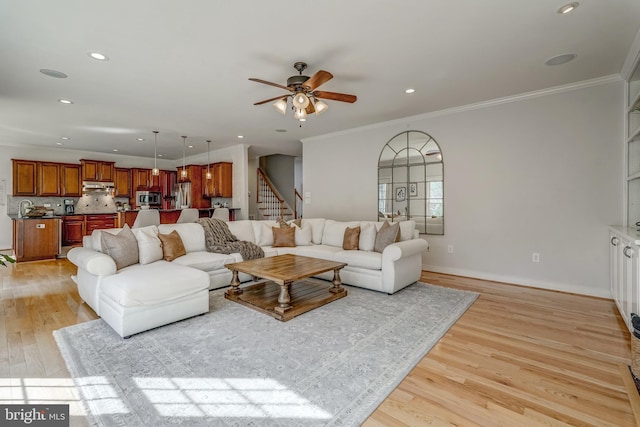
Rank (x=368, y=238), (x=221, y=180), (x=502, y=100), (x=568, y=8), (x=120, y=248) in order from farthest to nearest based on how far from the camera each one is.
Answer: (x=221, y=180)
(x=368, y=238)
(x=502, y=100)
(x=120, y=248)
(x=568, y=8)

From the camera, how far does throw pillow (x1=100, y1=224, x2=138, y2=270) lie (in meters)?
3.24

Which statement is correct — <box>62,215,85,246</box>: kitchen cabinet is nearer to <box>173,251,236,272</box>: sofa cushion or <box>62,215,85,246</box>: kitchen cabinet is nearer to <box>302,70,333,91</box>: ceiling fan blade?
<box>173,251,236,272</box>: sofa cushion

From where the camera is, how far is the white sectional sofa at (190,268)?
2672 millimetres

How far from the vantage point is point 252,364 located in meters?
2.16

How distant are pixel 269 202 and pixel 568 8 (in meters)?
8.47

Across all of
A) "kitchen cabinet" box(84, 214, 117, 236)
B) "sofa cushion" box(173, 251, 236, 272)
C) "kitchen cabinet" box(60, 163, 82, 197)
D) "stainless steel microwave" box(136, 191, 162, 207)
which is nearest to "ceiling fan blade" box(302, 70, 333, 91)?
"sofa cushion" box(173, 251, 236, 272)

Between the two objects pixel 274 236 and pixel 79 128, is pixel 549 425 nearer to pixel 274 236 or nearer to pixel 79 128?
pixel 274 236

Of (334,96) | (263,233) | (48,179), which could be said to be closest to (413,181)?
(334,96)

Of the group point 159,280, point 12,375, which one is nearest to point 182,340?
point 159,280

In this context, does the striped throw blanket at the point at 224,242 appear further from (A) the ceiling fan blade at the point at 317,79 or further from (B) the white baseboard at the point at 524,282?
(B) the white baseboard at the point at 524,282

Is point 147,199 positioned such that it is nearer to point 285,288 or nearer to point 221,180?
point 221,180

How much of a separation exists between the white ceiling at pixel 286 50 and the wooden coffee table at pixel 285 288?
2.20 metres

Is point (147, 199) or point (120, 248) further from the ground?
point (147, 199)

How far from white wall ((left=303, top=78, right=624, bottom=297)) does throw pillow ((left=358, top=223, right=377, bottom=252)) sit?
1297mm
